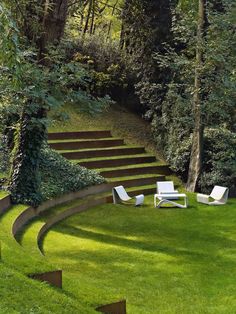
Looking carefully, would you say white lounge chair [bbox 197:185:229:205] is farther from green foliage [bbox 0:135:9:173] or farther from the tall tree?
green foliage [bbox 0:135:9:173]

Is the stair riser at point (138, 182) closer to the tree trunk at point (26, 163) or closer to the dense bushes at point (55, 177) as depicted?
the dense bushes at point (55, 177)

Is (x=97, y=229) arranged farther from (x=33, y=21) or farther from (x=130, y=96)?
(x=130, y=96)

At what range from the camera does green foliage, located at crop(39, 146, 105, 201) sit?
11.7 metres

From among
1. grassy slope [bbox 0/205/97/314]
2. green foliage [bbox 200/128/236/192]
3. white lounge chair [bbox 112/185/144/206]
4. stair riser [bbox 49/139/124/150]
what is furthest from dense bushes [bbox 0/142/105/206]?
grassy slope [bbox 0/205/97/314]

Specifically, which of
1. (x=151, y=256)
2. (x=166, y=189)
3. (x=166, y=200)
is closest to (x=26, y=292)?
(x=151, y=256)

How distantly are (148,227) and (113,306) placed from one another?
5197 mm

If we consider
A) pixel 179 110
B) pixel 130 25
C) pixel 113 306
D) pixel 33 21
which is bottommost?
pixel 113 306

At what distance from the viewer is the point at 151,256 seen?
877cm

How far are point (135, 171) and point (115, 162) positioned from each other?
682mm

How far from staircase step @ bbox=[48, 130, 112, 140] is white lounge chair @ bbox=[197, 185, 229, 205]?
4742 millimetres

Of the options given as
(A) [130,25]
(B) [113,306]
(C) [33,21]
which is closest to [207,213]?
(C) [33,21]

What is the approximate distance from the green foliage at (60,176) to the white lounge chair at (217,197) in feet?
8.98

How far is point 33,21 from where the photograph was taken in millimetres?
9688

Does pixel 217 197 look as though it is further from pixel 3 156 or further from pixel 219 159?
pixel 3 156
